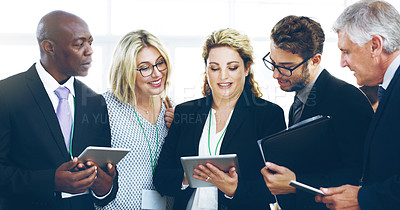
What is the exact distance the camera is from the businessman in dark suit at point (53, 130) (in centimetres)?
215

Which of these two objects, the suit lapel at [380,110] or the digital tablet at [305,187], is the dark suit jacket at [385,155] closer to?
the suit lapel at [380,110]

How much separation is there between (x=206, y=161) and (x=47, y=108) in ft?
3.11

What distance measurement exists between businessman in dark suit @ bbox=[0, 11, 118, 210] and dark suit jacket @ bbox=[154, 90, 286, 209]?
359 mm

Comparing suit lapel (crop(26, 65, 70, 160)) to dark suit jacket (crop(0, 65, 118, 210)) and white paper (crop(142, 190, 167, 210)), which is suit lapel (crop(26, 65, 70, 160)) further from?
white paper (crop(142, 190, 167, 210))

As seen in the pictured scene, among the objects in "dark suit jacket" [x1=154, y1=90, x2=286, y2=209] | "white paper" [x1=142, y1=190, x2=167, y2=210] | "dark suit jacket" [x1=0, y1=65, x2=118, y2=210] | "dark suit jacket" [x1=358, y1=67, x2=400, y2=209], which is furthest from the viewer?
"white paper" [x1=142, y1=190, x2=167, y2=210]

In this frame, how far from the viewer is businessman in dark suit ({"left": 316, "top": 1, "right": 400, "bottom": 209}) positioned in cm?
171

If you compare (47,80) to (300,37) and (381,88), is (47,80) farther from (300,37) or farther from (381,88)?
(381,88)

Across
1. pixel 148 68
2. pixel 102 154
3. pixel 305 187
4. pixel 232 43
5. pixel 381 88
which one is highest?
pixel 232 43

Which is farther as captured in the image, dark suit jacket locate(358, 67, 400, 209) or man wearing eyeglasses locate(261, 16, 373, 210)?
man wearing eyeglasses locate(261, 16, 373, 210)

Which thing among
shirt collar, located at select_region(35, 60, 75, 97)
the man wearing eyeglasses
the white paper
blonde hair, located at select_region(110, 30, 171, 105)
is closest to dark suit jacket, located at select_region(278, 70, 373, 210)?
the man wearing eyeglasses

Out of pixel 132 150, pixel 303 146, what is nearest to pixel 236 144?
pixel 303 146

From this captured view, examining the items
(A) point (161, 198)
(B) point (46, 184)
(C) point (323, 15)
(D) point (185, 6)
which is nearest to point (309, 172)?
(A) point (161, 198)

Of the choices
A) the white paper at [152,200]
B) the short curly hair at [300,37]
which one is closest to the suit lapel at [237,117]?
the short curly hair at [300,37]

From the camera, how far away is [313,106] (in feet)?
7.39
